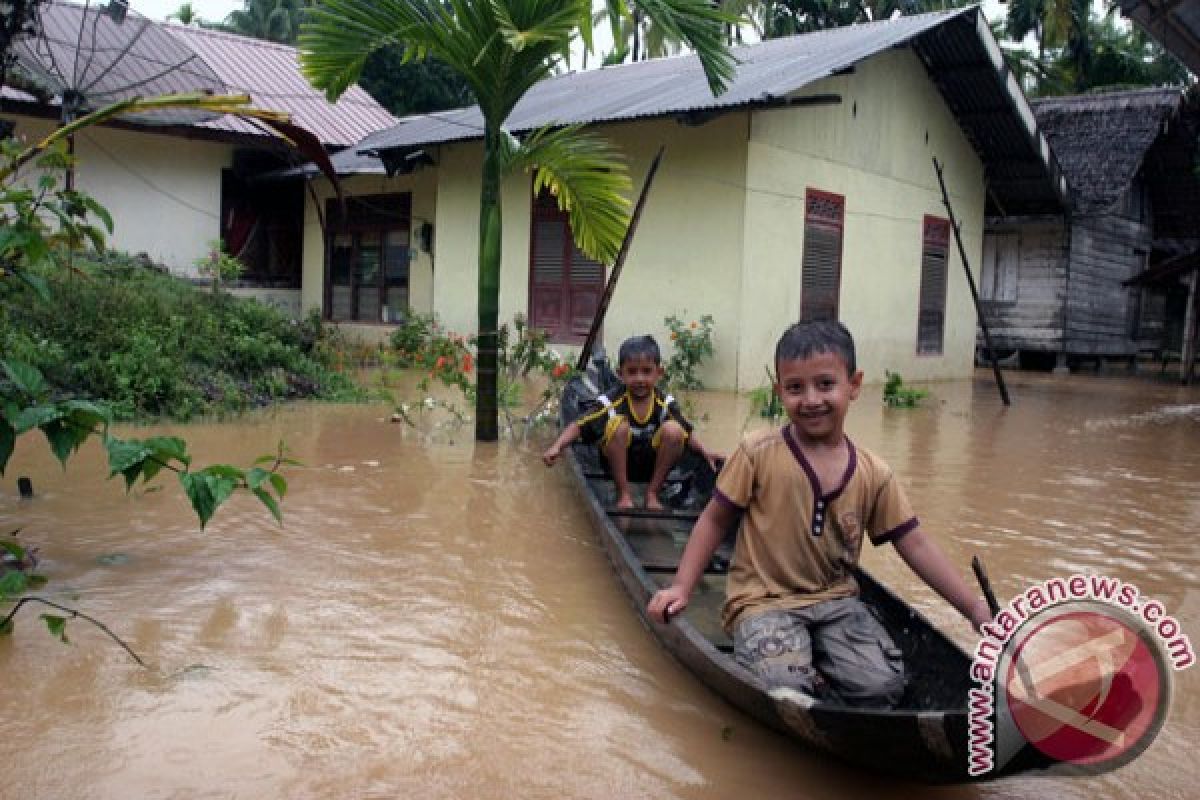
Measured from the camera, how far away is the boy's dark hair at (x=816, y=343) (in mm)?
2863

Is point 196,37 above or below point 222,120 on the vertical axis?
above

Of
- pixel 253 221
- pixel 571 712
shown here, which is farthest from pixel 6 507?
pixel 253 221

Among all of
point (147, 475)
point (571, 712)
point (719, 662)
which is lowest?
point (571, 712)

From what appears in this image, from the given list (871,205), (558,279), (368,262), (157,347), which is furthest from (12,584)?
(368,262)

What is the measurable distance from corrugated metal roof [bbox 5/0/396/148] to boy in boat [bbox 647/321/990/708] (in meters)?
7.83

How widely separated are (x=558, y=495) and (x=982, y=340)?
16.4 m

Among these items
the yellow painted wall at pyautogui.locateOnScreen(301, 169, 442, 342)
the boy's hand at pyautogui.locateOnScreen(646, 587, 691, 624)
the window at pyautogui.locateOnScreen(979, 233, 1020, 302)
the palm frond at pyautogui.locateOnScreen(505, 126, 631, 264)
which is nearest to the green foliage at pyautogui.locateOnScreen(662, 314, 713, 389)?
the palm frond at pyautogui.locateOnScreen(505, 126, 631, 264)

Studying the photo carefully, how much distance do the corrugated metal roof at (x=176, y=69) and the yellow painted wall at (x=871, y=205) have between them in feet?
18.5

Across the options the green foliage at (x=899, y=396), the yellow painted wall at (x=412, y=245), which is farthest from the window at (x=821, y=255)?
the yellow painted wall at (x=412, y=245)

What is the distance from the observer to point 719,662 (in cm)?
280

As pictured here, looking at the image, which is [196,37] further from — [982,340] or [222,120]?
[982,340]

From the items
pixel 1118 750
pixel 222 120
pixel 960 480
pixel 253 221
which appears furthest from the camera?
→ pixel 253 221

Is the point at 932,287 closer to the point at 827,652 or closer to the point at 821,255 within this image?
the point at 821,255

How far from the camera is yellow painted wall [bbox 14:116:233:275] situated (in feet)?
54.1
